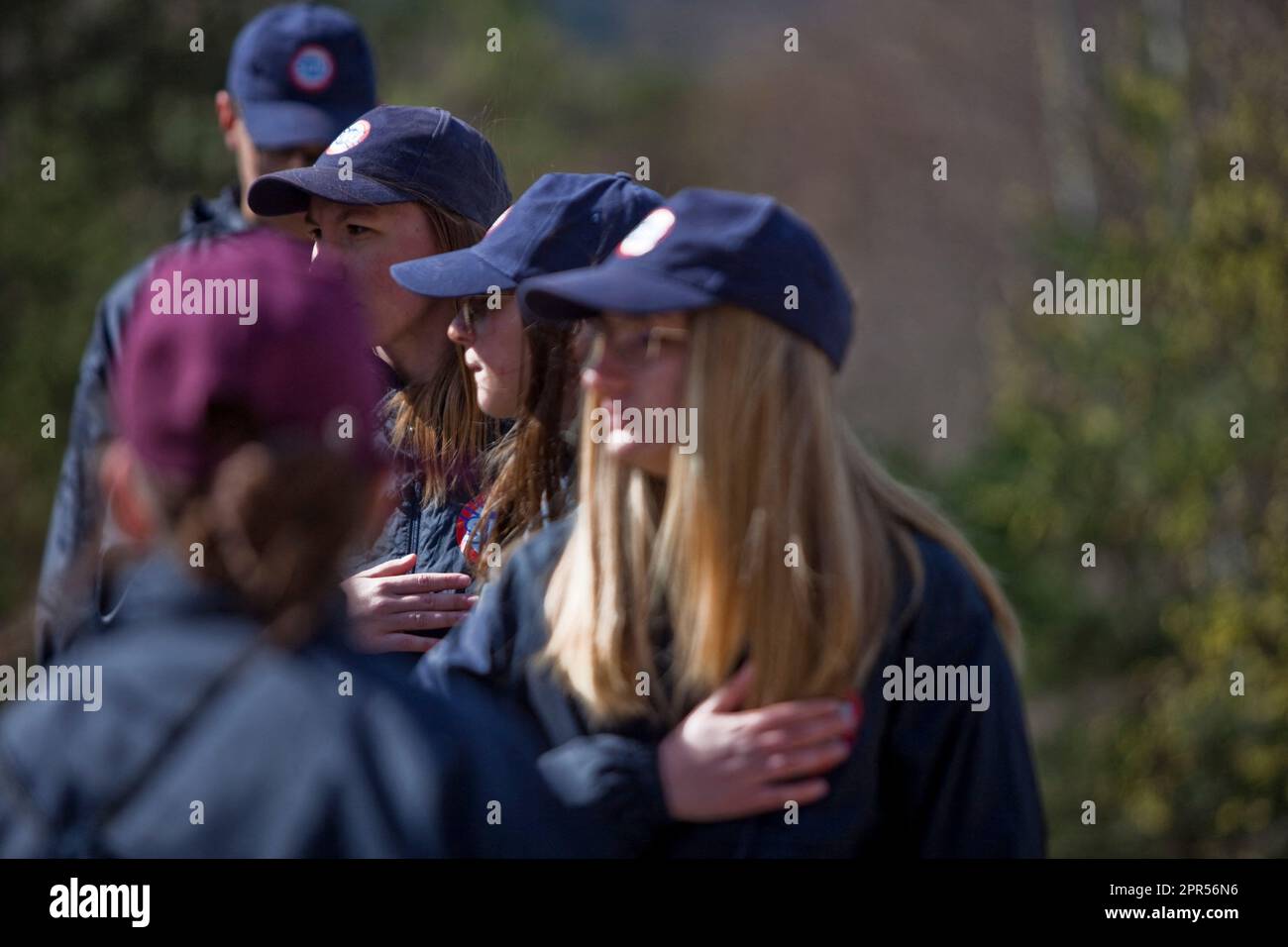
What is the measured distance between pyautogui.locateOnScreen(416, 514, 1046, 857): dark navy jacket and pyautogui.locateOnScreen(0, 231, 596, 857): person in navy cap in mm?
464

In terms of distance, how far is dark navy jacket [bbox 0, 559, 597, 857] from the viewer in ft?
4.59

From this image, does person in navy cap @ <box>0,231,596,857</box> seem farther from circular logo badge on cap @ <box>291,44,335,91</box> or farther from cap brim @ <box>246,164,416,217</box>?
circular logo badge on cap @ <box>291,44,335,91</box>

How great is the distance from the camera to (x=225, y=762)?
1.40 metres

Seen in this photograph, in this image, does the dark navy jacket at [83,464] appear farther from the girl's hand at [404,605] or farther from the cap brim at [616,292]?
the cap brim at [616,292]

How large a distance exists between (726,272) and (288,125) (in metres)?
1.78

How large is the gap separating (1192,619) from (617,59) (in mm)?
7399

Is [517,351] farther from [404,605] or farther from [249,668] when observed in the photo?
[249,668]

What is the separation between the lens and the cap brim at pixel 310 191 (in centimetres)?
277

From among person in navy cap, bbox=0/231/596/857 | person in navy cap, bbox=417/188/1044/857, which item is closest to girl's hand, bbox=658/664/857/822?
person in navy cap, bbox=417/188/1044/857

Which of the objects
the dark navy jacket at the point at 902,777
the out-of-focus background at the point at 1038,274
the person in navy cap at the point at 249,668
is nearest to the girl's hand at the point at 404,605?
the dark navy jacket at the point at 902,777

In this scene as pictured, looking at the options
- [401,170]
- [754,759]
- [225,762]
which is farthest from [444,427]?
[225,762]
